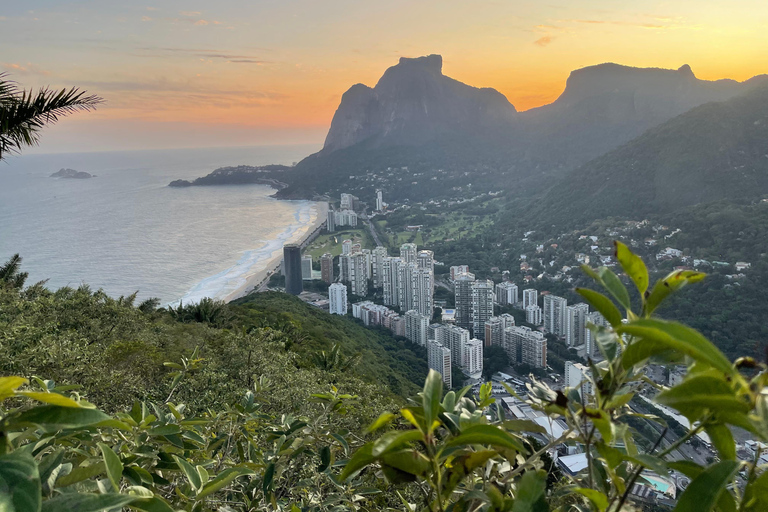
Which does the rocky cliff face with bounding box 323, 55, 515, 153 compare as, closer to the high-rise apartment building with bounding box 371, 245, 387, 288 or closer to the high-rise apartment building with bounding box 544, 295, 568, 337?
the high-rise apartment building with bounding box 371, 245, 387, 288

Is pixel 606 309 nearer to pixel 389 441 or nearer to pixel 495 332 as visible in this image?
pixel 389 441

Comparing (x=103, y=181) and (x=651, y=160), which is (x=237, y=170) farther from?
(x=651, y=160)

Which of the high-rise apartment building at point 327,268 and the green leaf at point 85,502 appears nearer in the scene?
the green leaf at point 85,502

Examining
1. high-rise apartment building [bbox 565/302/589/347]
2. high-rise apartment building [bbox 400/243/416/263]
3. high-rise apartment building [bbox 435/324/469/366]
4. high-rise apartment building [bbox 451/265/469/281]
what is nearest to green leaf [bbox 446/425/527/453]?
high-rise apartment building [bbox 435/324/469/366]

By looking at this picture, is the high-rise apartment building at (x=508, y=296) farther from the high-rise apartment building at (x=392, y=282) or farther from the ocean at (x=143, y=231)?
the ocean at (x=143, y=231)

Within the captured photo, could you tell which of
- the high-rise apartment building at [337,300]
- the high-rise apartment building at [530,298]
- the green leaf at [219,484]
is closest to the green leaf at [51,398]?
the green leaf at [219,484]

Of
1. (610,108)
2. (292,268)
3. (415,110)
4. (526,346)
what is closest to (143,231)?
(292,268)
